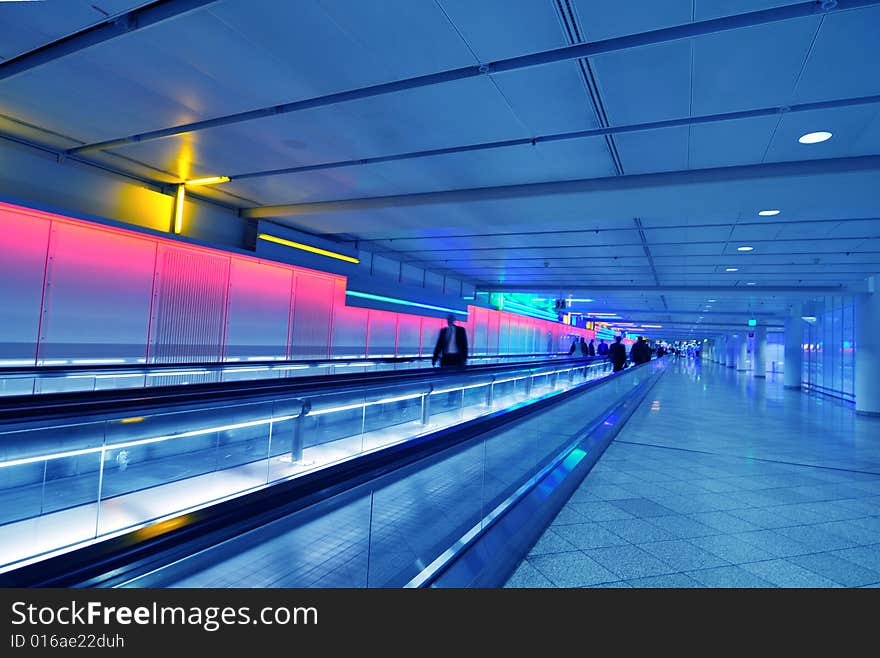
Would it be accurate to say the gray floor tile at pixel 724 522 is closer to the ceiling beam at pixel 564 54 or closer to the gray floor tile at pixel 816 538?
the gray floor tile at pixel 816 538

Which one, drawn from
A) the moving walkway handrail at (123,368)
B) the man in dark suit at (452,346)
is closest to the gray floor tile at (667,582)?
the moving walkway handrail at (123,368)

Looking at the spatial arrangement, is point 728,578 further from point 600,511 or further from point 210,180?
point 210,180

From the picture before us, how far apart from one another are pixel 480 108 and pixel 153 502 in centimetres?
527

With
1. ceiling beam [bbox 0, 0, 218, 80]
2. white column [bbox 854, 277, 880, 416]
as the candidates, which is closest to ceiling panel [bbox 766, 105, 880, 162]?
ceiling beam [bbox 0, 0, 218, 80]

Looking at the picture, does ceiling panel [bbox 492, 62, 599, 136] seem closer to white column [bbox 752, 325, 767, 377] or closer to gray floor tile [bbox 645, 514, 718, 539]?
gray floor tile [bbox 645, 514, 718, 539]

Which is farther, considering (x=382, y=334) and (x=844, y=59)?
(x=382, y=334)

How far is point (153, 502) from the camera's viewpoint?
16.0 feet

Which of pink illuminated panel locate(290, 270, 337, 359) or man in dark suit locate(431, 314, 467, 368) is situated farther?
pink illuminated panel locate(290, 270, 337, 359)

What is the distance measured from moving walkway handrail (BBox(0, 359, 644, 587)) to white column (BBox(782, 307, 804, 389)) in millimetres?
29319

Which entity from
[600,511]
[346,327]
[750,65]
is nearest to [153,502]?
[600,511]

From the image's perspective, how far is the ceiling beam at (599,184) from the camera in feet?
21.1

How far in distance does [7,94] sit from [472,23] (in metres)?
5.58

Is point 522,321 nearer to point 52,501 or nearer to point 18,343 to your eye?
point 18,343

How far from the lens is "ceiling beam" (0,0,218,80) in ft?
13.3
